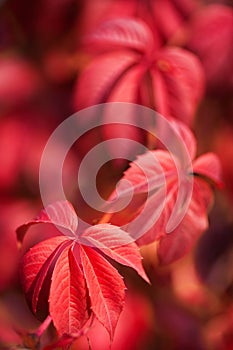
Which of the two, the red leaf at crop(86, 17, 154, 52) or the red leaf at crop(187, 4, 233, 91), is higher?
the red leaf at crop(86, 17, 154, 52)

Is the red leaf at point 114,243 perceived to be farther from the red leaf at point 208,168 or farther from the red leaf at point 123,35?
the red leaf at point 123,35

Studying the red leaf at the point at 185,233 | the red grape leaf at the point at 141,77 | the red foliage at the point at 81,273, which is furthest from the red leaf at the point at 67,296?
the red grape leaf at the point at 141,77

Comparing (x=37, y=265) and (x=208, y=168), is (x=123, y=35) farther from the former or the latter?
(x=37, y=265)

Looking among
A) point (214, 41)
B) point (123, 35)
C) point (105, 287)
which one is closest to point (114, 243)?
point (105, 287)

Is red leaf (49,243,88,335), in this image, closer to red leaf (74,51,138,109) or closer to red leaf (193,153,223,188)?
red leaf (193,153,223,188)

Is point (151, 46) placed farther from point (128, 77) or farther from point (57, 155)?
point (57, 155)

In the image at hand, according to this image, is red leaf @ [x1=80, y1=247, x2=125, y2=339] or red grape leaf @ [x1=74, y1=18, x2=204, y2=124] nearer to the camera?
Result: red leaf @ [x1=80, y1=247, x2=125, y2=339]

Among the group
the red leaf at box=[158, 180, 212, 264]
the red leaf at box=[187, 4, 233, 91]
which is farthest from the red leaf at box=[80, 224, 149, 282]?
the red leaf at box=[187, 4, 233, 91]
